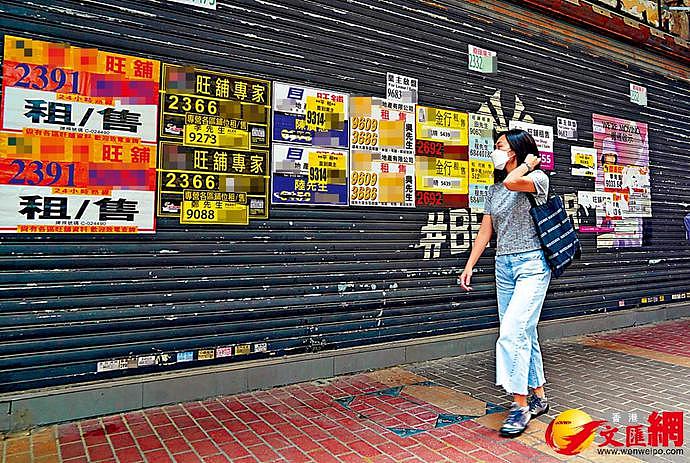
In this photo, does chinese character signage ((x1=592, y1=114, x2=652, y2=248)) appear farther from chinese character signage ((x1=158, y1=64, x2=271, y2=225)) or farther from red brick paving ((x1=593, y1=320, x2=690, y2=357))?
chinese character signage ((x1=158, y1=64, x2=271, y2=225))

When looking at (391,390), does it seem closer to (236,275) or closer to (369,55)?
(236,275)

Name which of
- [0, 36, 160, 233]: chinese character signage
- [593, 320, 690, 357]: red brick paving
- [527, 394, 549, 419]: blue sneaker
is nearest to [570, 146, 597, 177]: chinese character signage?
[593, 320, 690, 357]: red brick paving

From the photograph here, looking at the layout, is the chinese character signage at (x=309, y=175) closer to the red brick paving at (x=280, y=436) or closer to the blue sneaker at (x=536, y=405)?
the red brick paving at (x=280, y=436)

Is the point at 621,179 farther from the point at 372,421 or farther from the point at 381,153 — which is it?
the point at 372,421

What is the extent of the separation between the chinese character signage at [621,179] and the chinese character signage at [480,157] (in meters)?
2.36

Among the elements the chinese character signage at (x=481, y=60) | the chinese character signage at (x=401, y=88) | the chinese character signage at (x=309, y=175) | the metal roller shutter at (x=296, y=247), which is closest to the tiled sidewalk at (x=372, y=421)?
the metal roller shutter at (x=296, y=247)

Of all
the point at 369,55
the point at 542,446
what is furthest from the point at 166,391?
the point at 369,55

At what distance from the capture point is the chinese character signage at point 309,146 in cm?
521

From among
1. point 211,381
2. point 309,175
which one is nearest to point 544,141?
point 309,175

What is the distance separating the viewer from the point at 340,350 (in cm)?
549

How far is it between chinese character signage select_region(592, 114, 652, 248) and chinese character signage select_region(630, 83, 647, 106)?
0.39 m

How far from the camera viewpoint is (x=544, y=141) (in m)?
7.43

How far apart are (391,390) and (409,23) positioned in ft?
13.9

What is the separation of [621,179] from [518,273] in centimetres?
556
